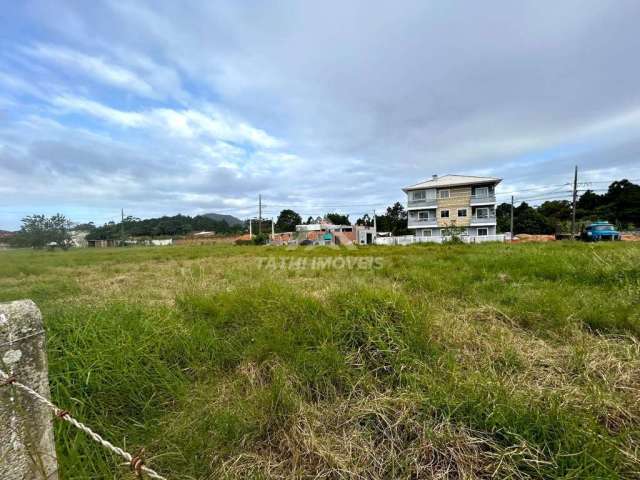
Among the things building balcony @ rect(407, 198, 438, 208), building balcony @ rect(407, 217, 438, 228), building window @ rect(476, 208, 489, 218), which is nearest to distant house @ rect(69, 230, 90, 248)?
building balcony @ rect(407, 217, 438, 228)

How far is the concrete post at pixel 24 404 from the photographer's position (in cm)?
79

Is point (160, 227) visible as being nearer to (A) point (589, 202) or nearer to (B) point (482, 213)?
(B) point (482, 213)

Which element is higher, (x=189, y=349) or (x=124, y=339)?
(x=124, y=339)

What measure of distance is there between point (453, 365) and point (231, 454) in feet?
5.07

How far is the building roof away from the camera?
90.8 feet

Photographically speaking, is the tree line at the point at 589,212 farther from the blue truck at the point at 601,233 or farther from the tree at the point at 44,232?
the tree at the point at 44,232

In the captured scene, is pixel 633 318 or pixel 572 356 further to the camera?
pixel 633 318

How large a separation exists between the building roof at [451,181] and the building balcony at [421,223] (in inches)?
146

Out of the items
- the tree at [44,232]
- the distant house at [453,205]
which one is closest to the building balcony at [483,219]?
the distant house at [453,205]

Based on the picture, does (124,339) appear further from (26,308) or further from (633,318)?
(633,318)

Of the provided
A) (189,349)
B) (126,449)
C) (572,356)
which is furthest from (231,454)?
(572,356)

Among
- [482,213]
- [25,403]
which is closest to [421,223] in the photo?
[482,213]

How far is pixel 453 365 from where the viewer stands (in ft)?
6.36

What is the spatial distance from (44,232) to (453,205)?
31791 millimetres
